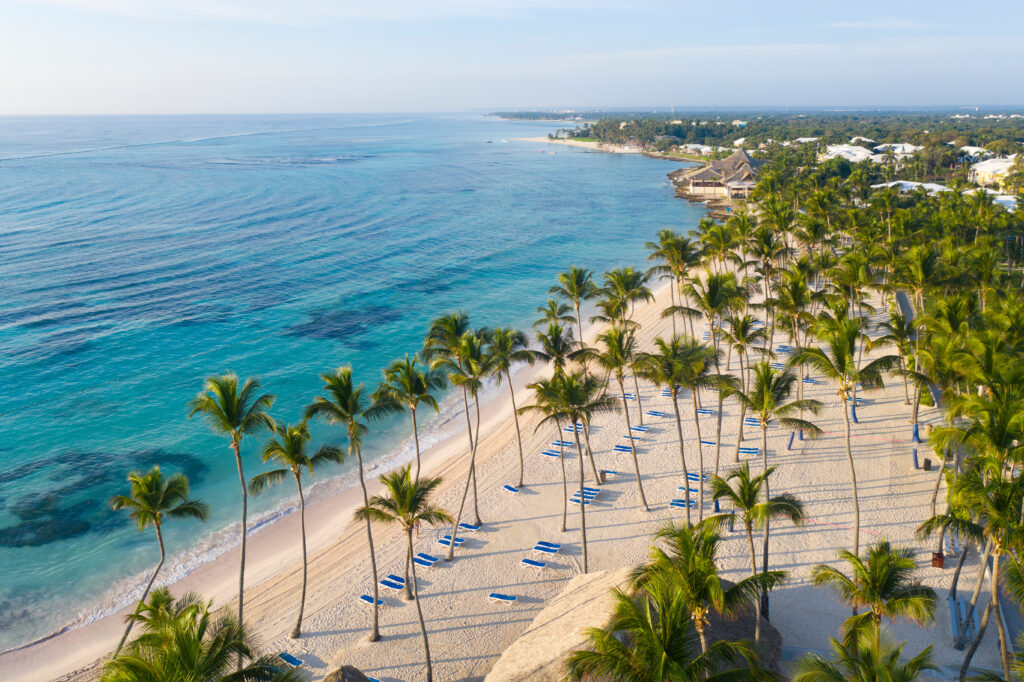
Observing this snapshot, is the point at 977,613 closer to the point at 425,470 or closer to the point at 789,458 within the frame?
the point at 789,458

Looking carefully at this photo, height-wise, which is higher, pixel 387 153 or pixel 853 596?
pixel 387 153

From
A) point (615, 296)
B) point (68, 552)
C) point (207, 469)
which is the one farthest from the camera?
point (615, 296)

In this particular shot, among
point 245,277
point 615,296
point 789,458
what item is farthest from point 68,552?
point 245,277

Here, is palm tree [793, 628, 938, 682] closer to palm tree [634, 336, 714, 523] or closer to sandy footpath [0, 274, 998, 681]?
sandy footpath [0, 274, 998, 681]

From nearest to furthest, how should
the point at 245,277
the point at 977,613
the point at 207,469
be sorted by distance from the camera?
1. the point at 977,613
2. the point at 207,469
3. the point at 245,277

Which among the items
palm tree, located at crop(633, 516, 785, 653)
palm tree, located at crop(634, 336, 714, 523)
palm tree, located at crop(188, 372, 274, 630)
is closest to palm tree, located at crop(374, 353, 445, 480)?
palm tree, located at crop(188, 372, 274, 630)

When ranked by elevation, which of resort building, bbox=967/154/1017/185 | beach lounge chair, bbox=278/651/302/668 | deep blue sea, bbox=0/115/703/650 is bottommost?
beach lounge chair, bbox=278/651/302/668

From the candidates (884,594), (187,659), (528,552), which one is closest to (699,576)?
(884,594)
